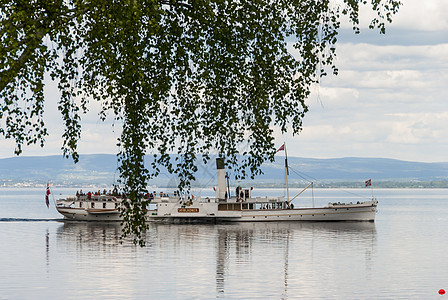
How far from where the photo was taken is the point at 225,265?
53.9 m

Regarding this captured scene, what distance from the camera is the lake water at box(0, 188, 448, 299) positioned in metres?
40.2

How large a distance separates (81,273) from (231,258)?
577 inches

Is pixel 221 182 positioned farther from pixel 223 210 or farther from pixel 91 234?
pixel 91 234

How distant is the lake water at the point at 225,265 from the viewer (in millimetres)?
40219

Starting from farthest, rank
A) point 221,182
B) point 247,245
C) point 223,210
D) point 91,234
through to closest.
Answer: point 223,210
point 221,182
point 91,234
point 247,245

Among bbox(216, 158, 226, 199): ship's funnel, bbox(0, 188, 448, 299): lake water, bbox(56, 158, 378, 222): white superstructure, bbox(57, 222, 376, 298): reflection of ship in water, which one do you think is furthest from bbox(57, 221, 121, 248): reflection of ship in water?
bbox(216, 158, 226, 199): ship's funnel

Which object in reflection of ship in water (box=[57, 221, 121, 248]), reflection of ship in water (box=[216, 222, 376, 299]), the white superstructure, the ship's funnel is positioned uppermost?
the ship's funnel

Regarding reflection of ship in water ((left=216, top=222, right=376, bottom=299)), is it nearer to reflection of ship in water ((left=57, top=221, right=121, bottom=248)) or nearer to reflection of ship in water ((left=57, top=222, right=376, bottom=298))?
reflection of ship in water ((left=57, top=222, right=376, bottom=298))

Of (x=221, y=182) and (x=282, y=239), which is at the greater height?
(x=221, y=182)

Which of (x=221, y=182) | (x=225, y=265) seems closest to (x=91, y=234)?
(x=221, y=182)

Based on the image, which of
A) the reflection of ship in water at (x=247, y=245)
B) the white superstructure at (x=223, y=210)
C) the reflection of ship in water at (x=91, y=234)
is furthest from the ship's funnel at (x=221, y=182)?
the reflection of ship in water at (x=91, y=234)

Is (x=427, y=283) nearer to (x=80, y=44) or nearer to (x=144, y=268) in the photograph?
(x=144, y=268)

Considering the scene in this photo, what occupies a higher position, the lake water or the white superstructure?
the white superstructure

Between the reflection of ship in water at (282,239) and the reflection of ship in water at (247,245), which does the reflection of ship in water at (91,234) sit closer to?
the reflection of ship in water at (247,245)
